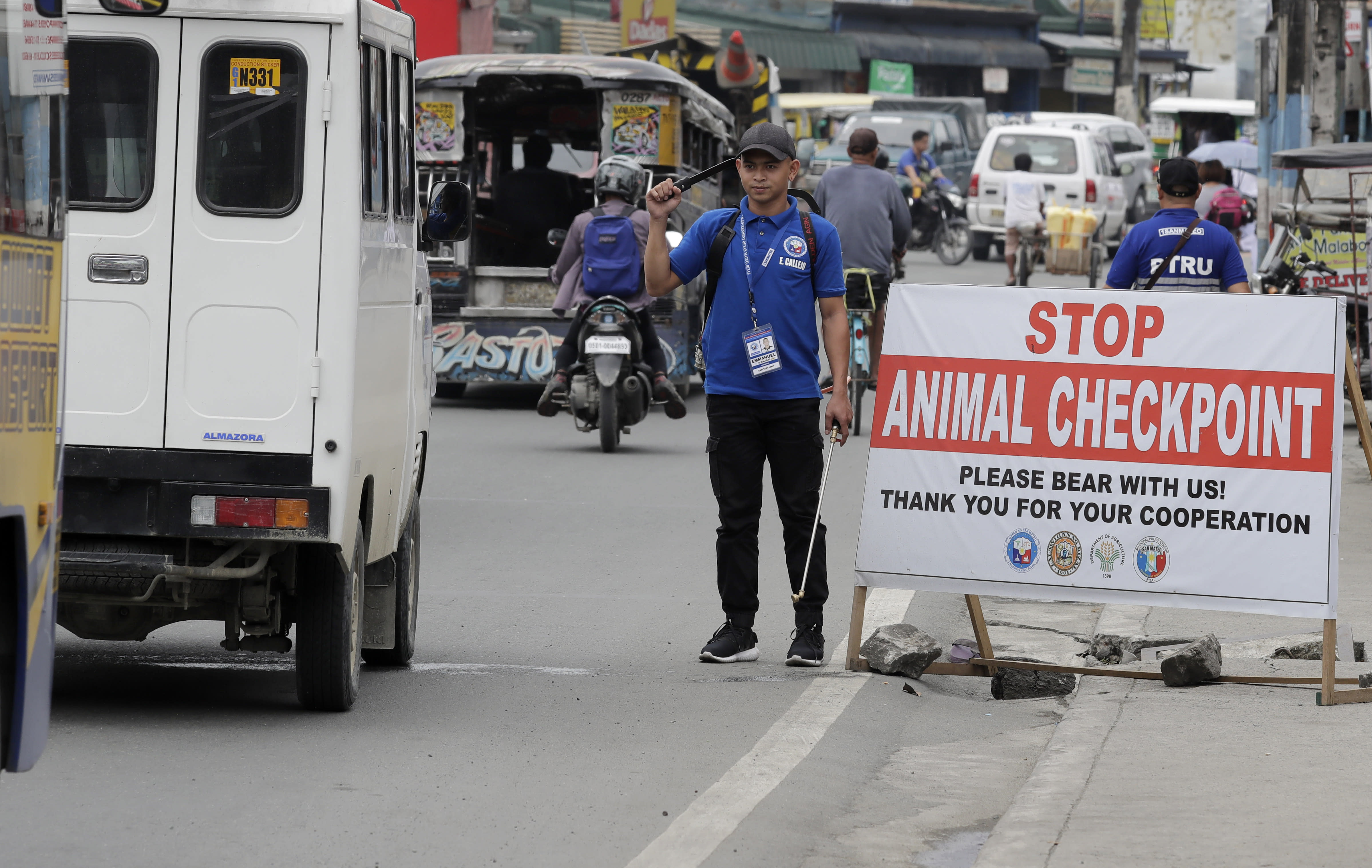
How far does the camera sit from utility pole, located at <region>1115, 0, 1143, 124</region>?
160 ft

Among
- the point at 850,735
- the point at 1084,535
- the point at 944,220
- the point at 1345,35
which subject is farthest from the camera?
the point at 944,220

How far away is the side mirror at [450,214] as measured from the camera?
713 centimetres

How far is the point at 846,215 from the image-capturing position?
46.4 feet

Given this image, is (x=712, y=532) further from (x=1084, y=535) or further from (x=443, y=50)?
(x=443, y=50)

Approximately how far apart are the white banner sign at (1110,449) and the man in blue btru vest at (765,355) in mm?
240

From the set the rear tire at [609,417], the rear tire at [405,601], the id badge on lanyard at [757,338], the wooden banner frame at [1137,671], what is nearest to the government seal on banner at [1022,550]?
the wooden banner frame at [1137,671]

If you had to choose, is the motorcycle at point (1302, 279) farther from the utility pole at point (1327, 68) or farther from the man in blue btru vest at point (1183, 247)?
the man in blue btru vest at point (1183, 247)

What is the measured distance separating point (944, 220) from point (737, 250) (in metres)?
24.6

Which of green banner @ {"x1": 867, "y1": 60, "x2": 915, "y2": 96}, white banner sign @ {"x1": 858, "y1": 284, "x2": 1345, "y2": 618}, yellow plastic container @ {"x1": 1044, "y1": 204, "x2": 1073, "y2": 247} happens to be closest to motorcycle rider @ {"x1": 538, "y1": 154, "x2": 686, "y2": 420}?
white banner sign @ {"x1": 858, "y1": 284, "x2": 1345, "y2": 618}

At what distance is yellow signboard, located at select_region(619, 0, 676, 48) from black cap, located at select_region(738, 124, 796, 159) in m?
31.2

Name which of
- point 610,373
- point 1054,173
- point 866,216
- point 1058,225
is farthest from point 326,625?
point 1054,173

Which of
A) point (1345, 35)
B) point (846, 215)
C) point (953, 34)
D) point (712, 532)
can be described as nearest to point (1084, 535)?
point (712, 532)

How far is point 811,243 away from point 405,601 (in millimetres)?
1900

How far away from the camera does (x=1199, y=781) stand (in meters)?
5.59
